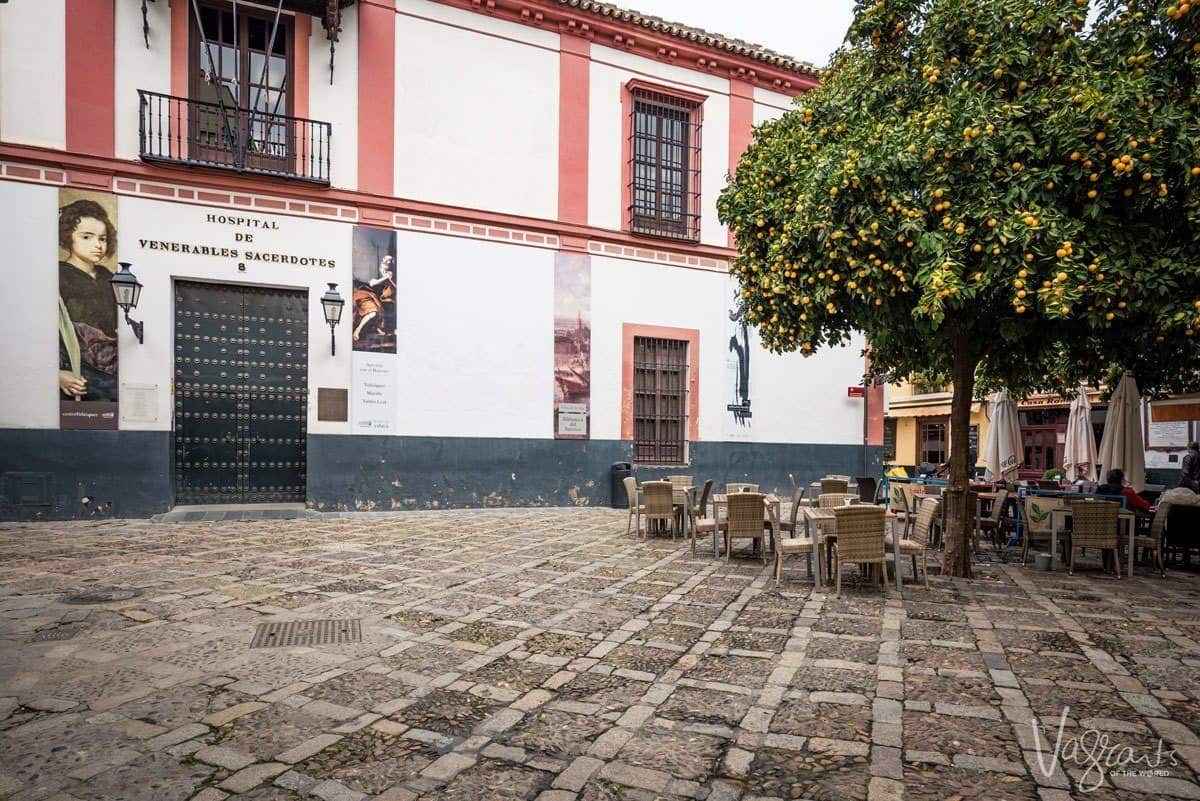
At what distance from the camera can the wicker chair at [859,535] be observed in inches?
233

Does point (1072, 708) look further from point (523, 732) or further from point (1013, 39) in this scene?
point (1013, 39)

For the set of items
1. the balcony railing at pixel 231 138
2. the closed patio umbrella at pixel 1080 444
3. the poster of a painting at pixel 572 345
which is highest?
the balcony railing at pixel 231 138

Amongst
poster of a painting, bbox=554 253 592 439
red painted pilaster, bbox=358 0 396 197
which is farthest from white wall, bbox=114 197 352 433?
poster of a painting, bbox=554 253 592 439

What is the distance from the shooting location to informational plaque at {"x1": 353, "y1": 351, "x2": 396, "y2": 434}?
10.9 m

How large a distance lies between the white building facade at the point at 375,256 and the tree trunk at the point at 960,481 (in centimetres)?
665

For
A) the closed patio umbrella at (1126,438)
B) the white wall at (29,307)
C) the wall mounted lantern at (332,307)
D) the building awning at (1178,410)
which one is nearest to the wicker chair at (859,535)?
Answer: the closed patio umbrella at (1126,438)

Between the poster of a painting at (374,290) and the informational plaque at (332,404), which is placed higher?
the poster of a painting at (374,290)

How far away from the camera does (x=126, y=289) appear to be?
9.38 meters

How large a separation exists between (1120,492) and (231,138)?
13172 mm

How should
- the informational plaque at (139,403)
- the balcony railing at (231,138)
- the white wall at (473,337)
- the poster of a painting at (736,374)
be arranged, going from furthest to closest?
the poster of a painting at (736,374)
the white wall at (473,337)
the balcony railing at (231,138)
the informational plaque at (139,403)

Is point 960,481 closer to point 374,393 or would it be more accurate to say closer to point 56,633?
point 56,633

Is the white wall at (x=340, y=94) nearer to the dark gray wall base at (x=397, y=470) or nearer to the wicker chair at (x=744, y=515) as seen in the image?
the dark gray wall base at (x=397, y=470)

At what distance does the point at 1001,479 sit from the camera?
10.6 m

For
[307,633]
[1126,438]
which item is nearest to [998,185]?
[1126,438]
